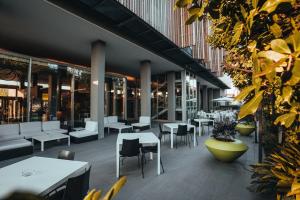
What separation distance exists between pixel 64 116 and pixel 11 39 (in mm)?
4876

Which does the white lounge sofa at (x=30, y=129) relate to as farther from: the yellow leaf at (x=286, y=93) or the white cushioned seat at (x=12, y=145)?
the yellow leaf at (x=286, y=93)

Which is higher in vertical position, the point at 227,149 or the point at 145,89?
the point at 145,89

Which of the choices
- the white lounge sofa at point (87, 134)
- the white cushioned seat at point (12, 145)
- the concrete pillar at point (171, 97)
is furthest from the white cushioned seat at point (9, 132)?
the concrete pillar at point (171, 97)

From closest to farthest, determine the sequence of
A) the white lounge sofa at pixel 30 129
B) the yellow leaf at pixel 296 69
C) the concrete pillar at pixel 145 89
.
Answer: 1. the yellow leaf at pixel 296 69
2. the white lounge sofa at pixel 30 129
3. the concrete pillar at pixel 145 89

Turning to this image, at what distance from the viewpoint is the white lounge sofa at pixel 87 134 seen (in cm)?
693

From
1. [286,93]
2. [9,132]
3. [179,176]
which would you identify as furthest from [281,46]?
[9,132]

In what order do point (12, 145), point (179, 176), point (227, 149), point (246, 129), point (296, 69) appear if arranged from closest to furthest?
1. point (296, 69)
2. point (179, 176)
3. point (227, 149)
4. point (12, 145)
5. point (246, 129)

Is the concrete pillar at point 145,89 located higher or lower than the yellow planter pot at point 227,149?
higher

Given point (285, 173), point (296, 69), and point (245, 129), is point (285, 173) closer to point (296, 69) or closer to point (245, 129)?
point (296, 69)

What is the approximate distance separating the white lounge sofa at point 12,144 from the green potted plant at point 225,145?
544 cm

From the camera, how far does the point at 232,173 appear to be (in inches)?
159

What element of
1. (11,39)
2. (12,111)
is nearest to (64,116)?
(12,111)

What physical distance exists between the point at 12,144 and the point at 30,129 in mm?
1743

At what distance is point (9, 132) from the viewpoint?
6.04m
